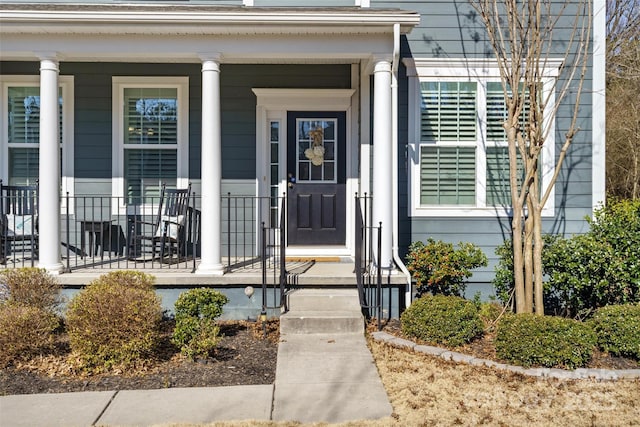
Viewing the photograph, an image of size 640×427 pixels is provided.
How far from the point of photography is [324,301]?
5.58m

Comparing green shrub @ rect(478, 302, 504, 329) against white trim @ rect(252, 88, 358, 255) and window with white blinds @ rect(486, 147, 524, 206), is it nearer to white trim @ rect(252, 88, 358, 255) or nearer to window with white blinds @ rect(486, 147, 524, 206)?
window with white blinds @ rect(486, 147, 524, 206)

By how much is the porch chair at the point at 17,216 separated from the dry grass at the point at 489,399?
4.56 m

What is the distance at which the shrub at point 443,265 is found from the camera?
6.14 metres

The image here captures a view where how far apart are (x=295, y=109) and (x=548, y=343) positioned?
15.1 feet

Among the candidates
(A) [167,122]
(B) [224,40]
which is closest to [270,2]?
(B) [224,40]

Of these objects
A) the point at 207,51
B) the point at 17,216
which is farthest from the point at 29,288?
the point at 207,51

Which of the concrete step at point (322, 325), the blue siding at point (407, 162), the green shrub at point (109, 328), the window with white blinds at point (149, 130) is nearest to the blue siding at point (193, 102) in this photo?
the window with white blinds at point (149, 130)

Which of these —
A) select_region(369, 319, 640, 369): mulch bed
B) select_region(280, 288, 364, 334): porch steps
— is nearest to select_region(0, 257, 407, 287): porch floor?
select_region(280, 288, 364, 334): porch steps

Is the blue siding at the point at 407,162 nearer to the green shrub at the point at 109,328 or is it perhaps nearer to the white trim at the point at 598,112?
the white trim at the point at 598,112

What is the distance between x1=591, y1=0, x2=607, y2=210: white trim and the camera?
685 centimetres

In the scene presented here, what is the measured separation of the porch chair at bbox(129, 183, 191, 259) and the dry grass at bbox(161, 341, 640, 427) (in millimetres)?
3273

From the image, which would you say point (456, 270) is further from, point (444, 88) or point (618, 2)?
point (618, 2)

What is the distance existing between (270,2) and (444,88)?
259cm

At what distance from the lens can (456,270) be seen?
618 cm
